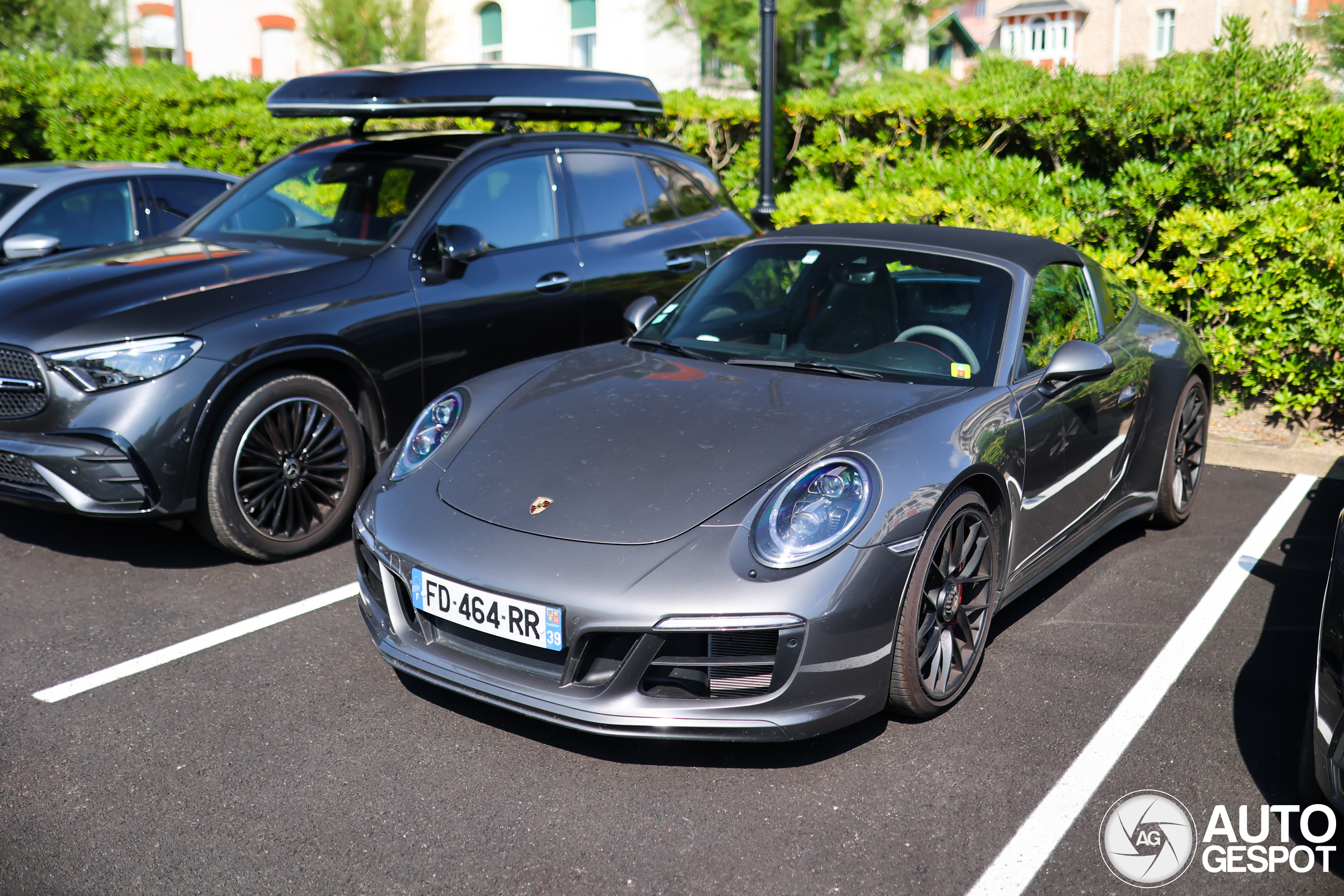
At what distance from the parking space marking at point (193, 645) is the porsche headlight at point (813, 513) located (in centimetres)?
150

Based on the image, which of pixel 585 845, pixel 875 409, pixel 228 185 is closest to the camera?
pixel 585 845

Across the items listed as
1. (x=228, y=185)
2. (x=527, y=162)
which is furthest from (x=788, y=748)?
(x=228, y=185)

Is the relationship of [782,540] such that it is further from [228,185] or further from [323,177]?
[228,185]

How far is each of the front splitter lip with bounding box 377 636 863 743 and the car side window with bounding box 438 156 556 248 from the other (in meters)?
2.88

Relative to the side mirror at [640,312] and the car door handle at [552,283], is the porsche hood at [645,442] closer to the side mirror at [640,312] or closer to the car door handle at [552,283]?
the side mirror at [640,312]

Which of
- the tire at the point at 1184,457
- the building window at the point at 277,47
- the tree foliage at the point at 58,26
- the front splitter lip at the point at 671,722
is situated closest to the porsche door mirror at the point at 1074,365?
the tire at the point at 1184,457

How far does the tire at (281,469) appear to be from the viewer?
4352 mm

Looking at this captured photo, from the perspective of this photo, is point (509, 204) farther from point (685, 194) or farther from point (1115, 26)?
point (1115, 26)

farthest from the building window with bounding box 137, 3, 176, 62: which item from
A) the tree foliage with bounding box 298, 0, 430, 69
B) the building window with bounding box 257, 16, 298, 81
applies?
the tree foliage with bounding box 298, 0, 430, 69

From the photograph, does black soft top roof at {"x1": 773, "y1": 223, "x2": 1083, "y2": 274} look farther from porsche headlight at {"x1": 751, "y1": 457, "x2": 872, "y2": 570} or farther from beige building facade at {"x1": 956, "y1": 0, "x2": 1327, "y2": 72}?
beige building facade at {"x1": 956, "y1": 0, "x2": 1327, "y2": 72}

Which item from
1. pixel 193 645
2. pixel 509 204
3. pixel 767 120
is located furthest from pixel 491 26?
pixel 193 645

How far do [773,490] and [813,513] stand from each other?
0.42ft

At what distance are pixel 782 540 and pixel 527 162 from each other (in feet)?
10.7

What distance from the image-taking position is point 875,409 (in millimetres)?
3465
